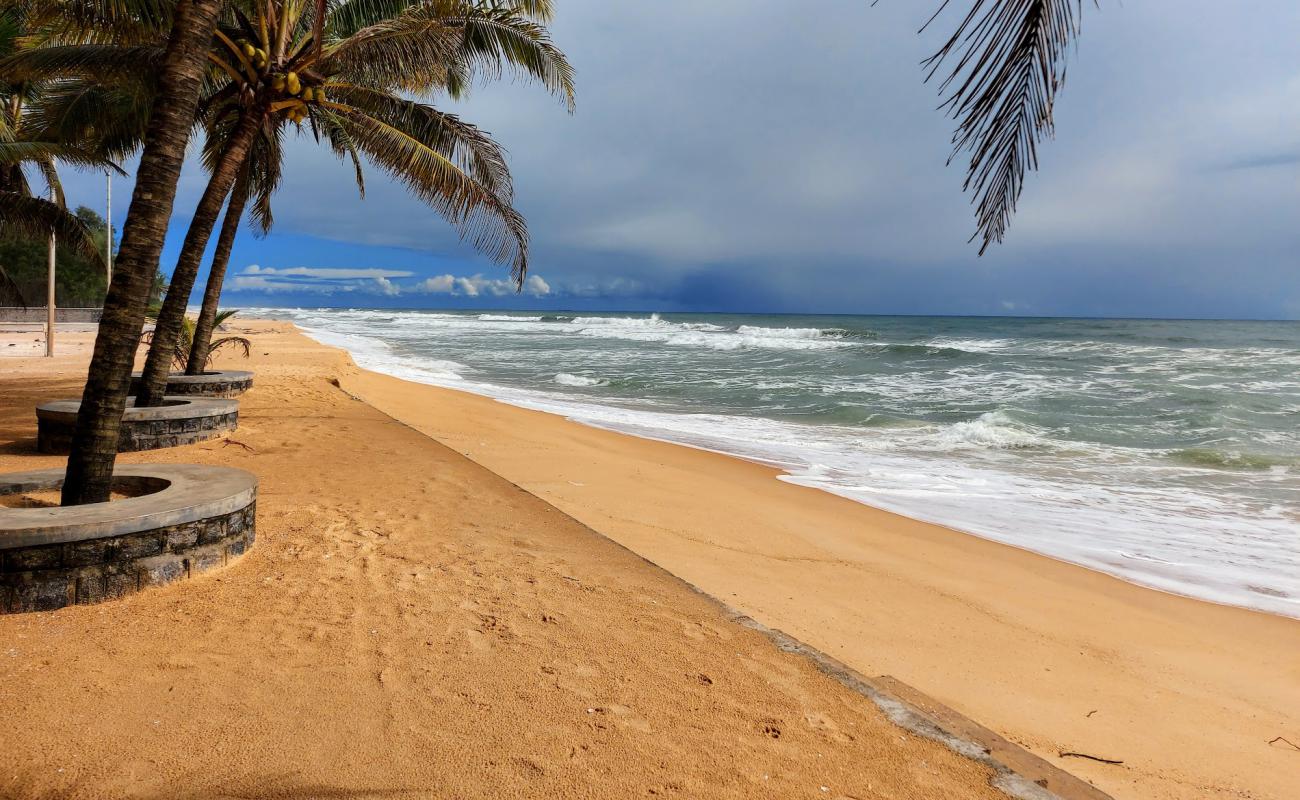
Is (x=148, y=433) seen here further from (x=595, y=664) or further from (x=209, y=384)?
(x=595, y=664)

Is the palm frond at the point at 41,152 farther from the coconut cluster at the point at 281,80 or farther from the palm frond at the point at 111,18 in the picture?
the coconut cluster at the point at 281,80

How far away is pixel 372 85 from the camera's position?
9750mm

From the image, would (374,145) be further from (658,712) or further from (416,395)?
(658,712)

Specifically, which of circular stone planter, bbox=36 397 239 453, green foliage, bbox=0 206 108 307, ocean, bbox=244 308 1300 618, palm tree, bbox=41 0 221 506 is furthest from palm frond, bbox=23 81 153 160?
green foliage, bbox=0 206 108 307

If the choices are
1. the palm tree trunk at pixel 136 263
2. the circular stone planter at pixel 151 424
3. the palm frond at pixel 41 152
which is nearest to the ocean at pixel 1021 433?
the circular stone planter at pixel 151 424

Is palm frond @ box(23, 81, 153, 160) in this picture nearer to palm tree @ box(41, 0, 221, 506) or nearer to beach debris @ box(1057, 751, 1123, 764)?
palm tree @ box(41, 0, 221, 506)

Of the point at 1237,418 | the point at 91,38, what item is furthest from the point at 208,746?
the point at 1237,418

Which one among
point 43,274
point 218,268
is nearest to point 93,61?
point 218,268

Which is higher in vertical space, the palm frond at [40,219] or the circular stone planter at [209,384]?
the palm frond at [40,219]

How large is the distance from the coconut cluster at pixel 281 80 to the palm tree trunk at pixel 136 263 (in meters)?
3.82

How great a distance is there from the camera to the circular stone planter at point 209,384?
30.6ft

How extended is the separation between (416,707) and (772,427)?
10.4m

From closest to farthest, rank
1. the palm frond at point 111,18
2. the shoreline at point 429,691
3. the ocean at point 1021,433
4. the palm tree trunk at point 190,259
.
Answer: the shoreline at point 429,691
the palm frond at point 111,18
the ocean at point 1021,433
the palm tree trunk at point 190,259

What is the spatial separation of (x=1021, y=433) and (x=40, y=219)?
1846cm
